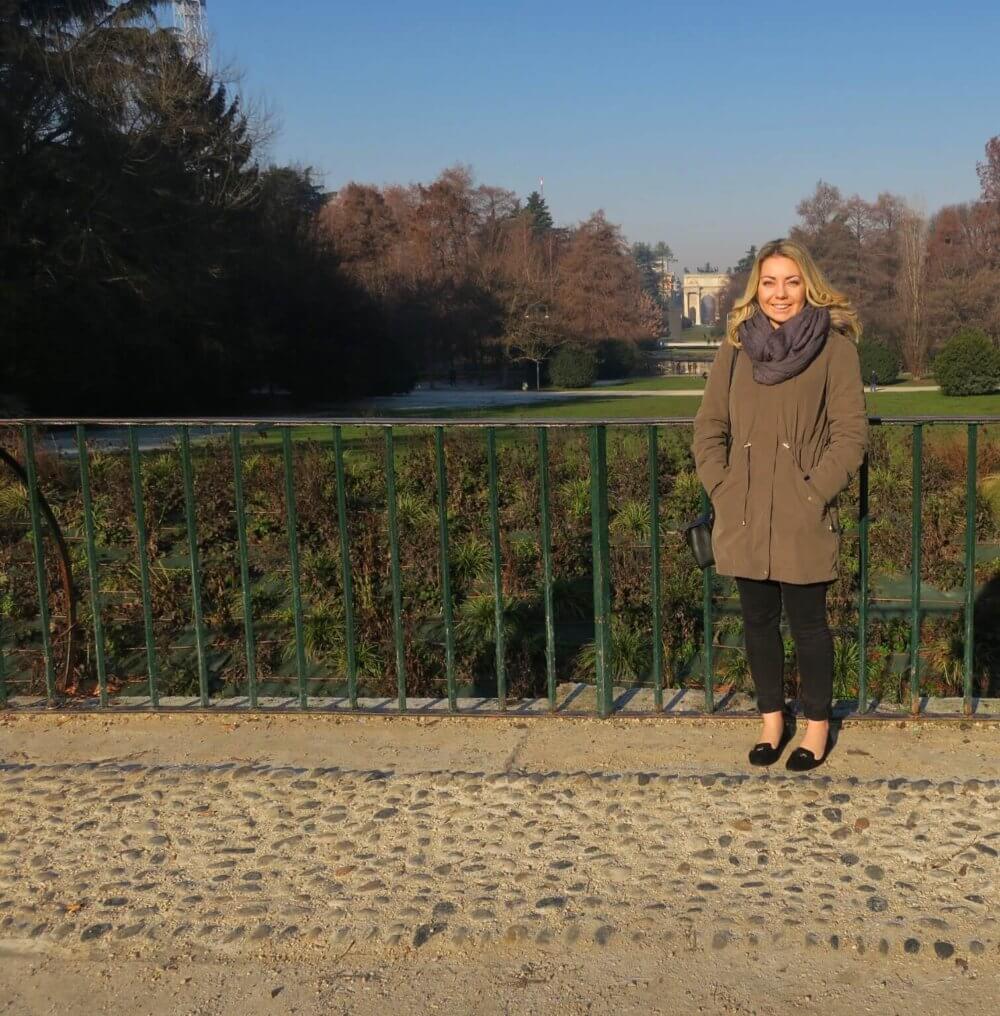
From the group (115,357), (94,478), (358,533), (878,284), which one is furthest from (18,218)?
(878,284)

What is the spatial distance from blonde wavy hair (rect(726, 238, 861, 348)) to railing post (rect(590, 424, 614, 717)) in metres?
0.76

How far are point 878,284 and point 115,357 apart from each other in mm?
35251

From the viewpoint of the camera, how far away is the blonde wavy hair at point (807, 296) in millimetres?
4059

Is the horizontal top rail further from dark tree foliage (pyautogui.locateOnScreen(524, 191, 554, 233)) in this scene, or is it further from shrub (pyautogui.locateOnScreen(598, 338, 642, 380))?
dark tree foliage (pyautogui.locateOnScreen(524, 191, 554, 233))

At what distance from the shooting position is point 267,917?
10.9ft

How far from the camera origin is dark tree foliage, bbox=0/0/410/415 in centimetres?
2303

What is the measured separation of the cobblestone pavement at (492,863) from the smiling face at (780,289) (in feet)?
5.25

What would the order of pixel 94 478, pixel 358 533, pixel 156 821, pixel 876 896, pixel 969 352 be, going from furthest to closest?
pixel 969 352 < pixel 94 478 < pixel 358 533 < pixel 156 821 < pixel 876 896

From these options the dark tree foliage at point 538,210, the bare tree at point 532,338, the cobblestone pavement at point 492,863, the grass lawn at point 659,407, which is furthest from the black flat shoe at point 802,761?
the dark tree foliage at point 538,210

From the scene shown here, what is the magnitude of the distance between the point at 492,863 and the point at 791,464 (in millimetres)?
1629

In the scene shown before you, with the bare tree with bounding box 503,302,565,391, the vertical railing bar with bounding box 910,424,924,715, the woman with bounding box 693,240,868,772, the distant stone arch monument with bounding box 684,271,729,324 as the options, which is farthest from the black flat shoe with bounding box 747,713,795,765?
the distant stone arch monument with bounding box 684,271,729,324

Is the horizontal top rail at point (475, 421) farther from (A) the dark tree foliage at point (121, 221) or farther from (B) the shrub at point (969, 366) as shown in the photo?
(B) the shrub at point (969, 366)

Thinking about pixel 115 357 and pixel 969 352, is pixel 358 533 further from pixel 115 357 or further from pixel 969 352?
pixel 969 352

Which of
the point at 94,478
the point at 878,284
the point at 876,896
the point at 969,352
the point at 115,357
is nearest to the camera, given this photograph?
the point at 876,896
